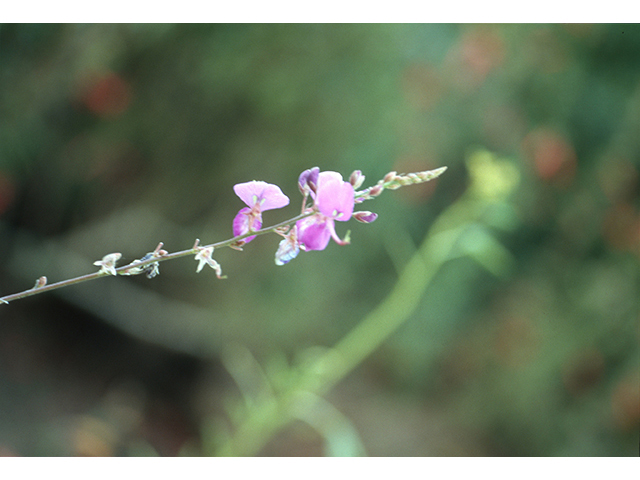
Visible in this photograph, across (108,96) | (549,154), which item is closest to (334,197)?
(108,96)

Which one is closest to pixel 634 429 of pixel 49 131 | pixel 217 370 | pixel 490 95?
pixel 490 95

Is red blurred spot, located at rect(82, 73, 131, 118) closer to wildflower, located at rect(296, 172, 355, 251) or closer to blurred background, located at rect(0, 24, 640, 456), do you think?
blurred background, located at rect(0, 24, 640, 456)

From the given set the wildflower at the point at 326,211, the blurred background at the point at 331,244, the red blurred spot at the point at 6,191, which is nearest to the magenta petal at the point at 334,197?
the wildflower at the point at 326,211

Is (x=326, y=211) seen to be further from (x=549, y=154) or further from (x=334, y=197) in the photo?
(x=549, y=154)

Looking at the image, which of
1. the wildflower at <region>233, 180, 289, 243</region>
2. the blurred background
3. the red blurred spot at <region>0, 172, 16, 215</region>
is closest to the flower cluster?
the wildflower at <region>233, 180, 289, 243</region>

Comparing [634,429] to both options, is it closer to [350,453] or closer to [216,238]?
[350,453]

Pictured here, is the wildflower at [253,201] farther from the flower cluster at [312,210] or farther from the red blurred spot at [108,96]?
the red blurred spot at [108,96]
